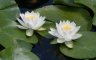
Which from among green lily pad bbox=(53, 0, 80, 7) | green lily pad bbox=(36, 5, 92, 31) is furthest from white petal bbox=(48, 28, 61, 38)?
green lily pad bbox=(53, 0, 80, 7)

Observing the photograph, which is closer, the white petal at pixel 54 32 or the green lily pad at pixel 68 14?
the white petal at pixel 54 32

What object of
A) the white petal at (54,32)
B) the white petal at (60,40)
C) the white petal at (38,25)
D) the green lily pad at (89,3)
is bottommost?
the white petal at (60,40)

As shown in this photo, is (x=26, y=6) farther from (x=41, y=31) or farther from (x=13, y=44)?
(x=13, y=44)

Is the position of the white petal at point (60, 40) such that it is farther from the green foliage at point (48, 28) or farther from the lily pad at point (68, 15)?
the lily pad at point (68, 15)

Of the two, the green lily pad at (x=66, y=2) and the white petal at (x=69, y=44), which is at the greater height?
the green lily pad at (x=66, y=2)

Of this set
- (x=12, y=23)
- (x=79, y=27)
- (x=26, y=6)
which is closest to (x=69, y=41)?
(x=79, y=27)

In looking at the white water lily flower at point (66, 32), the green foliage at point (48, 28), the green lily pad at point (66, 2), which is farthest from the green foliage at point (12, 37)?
the green lily pad at point (66, 2)

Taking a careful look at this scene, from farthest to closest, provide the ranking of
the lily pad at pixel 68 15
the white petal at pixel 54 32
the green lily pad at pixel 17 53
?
the lily pad at pixel 68 15
the white petal at pixel 54 32
the green lily pad at pixel 17 53

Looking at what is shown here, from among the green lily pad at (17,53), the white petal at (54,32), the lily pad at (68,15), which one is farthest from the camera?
the lily pad at (68,15)
